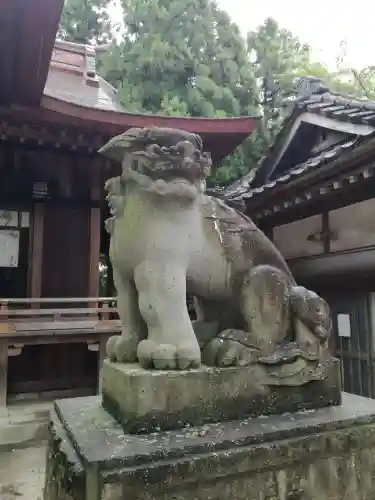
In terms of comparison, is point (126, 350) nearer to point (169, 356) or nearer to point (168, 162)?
point (169, 356)

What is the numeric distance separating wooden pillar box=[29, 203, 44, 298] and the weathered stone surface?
15.1ft

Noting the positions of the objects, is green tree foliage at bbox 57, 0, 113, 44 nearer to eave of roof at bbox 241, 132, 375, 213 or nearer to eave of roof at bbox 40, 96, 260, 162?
eave of roof at bbox 40, 96, 260, 162

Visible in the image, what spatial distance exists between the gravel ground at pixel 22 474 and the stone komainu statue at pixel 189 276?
2.14 metres

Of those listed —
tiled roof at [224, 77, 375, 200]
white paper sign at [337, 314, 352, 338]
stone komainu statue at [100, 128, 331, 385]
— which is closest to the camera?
stone komainu statue at [100, 128, 331, 385]

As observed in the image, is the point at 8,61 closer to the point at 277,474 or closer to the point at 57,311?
the point at 57,311

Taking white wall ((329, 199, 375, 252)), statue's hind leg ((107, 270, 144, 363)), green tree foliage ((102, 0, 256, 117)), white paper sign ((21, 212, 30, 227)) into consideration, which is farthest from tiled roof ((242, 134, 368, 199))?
A: green tree foliage ((102, 0, 256, 117))

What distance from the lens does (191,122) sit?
593cm

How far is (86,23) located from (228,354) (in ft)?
56.9

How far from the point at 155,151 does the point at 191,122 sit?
4315 mm

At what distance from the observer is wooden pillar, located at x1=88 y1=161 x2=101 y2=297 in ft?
21.5

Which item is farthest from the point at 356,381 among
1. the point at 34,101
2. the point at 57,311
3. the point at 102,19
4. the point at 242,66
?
the point at 102,19

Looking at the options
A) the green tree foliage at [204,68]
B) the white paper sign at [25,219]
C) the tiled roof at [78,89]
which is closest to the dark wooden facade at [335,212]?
the white paper sign at [25,219]

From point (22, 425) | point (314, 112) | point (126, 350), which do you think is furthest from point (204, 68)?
point (126, 350)

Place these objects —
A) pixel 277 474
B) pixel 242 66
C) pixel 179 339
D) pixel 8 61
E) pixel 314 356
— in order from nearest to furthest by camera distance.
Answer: pixel 277 474, pixel 179 339, pixel 314 356, pixel 8 61, pixel 242 66
